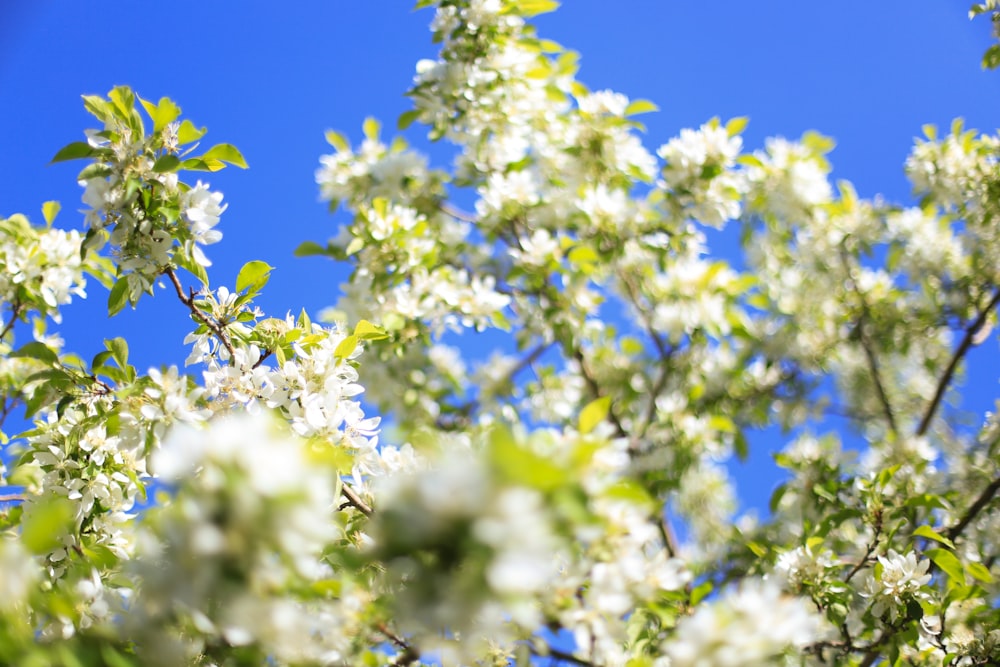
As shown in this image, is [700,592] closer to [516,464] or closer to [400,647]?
[400,647]

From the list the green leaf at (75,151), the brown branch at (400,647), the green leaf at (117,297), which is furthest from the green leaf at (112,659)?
the green leaf at (75,151)

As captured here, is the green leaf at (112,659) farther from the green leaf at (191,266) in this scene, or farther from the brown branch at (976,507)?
the brown branch at (976,507)

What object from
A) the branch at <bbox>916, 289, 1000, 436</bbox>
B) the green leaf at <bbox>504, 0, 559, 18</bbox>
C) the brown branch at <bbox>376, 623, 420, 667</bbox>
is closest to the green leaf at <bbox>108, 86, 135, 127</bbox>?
the brown branch at <bbox>376, 623, 420, 667</bbox>

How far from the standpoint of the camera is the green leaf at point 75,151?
173 centimetres

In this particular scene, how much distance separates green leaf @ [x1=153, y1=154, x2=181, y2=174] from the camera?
1726mm

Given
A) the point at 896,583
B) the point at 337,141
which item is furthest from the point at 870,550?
the point at 337,141

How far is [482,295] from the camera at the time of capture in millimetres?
3246

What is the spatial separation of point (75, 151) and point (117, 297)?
39 cm

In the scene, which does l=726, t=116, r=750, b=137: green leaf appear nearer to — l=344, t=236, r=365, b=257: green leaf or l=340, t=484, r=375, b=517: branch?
l=344, t=236, r=365, b=257: green leaf

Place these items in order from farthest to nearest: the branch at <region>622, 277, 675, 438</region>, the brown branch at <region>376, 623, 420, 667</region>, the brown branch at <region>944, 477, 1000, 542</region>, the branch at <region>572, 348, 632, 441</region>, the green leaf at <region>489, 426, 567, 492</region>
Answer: the branch at <region>622, 277, 675, 438</region>, the branch at <region>572, 348, 632, 441</region>, the brown branch at <region>944, 477, 1000, 542</region>, the brown branch at <region>376, 623, 420, 667</region>, the green leaf at <region>489, 426, 567, 492</region>

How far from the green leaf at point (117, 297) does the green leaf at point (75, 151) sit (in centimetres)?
33

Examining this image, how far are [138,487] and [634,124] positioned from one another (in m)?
2.87

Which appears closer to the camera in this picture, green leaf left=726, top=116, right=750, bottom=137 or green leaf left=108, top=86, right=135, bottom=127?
green leaf left=108, top=86, right=135, bottom=127

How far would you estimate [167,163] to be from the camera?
1.73 m
